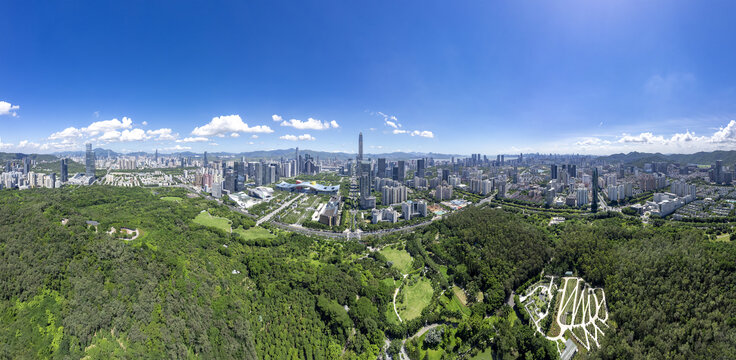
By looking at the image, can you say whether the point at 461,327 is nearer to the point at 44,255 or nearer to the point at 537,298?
the point at 537,298

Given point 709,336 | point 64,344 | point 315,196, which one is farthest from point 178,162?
point 709,336

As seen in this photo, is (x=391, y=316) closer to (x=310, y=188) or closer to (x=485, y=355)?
(x=485, y=355)

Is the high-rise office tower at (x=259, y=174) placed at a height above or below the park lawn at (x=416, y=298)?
above

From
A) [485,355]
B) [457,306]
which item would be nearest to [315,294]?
A: [457,306]

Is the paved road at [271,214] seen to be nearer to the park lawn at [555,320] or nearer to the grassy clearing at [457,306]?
the grassy clearing at [457,306]

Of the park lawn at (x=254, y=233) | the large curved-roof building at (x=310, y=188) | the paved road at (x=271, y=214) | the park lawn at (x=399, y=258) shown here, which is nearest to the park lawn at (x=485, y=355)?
the park lawn at (x=399, y=258)

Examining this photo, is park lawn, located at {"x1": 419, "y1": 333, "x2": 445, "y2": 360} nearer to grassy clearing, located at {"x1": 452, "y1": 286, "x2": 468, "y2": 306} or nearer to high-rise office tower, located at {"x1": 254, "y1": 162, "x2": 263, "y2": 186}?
grassy clearing, located at {"x1": 452, "y1": 286, "x2": 468, "y2": 306}
